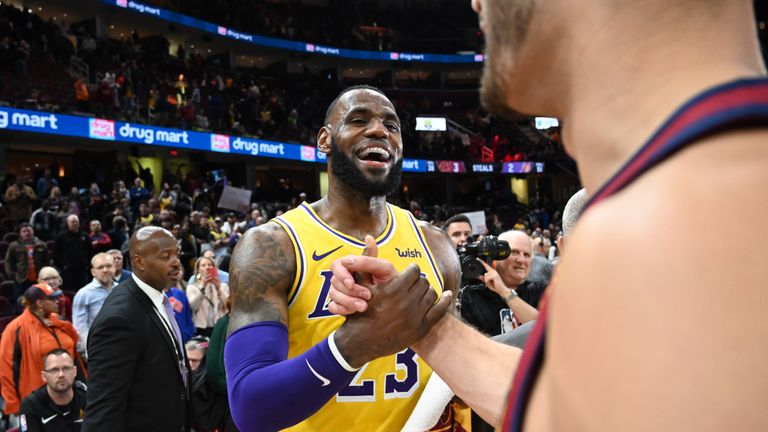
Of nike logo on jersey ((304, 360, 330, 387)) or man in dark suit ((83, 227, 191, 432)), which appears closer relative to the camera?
nike logo on jersey ((304, 360, 330, 387))

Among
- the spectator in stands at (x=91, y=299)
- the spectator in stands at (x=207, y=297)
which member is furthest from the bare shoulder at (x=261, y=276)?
the spectator in stands at (x=207, y=297)

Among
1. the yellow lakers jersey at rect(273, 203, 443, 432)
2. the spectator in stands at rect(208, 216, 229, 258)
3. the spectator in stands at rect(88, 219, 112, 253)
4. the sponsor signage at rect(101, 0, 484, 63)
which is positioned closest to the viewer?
the yellow lakers jersey at rect(273, 203, 443, 432)

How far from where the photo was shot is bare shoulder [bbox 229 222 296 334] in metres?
2.05

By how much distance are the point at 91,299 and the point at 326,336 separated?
4915mm

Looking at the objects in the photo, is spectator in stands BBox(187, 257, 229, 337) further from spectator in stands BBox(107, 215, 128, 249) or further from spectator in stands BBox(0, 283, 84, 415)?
spectator in stands BBox(107, 215, 128, 249)

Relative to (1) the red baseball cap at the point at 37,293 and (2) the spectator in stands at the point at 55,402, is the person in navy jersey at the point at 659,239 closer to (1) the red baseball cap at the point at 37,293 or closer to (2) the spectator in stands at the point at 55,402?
(2) the spectator in stands at the point at 55,402

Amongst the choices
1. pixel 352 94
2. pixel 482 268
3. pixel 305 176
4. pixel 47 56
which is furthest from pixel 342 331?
pixel 305 176

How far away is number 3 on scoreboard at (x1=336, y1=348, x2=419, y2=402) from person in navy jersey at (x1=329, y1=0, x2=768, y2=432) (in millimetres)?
1598

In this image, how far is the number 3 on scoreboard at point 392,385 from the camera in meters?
2.27

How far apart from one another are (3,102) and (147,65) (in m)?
6.68

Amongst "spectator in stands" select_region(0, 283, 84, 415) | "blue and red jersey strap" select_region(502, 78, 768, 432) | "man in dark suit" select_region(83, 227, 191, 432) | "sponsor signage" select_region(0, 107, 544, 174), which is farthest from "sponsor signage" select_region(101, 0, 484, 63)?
"blue and red jersey strap" select_region(502, 78, 768, 432)

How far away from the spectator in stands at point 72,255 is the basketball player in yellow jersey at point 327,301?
7881 mm

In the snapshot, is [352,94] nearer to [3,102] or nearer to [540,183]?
[3,102]

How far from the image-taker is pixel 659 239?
553 mm
